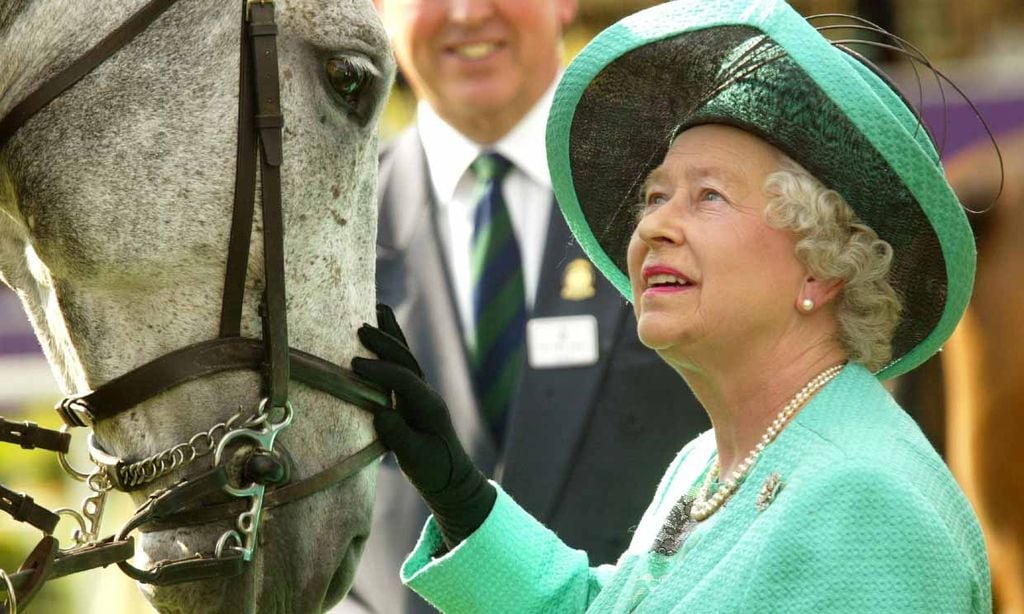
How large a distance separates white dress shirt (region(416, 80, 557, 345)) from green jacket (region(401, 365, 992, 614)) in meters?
1.39

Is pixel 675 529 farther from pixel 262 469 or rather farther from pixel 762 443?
pixel 262 469

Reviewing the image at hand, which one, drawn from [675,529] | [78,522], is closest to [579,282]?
[675,529]

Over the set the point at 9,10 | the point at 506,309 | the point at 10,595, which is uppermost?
the point at 9,10

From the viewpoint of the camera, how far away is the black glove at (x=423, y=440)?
255cm

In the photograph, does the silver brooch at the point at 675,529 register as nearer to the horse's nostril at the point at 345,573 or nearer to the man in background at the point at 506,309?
the horse's nostril at the point at 345,573

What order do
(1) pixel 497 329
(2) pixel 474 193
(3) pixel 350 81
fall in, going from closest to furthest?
(3) pixel 350 81, (1) pixel 497 329, (2) pixel 474 193

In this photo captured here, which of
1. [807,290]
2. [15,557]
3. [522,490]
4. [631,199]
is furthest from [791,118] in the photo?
[15,557]

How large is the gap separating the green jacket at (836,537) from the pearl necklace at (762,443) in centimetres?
3

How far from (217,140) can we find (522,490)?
1.44 meters

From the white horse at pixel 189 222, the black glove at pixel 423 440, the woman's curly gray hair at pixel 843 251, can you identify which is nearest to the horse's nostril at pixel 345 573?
the white horse at pixel 189 222

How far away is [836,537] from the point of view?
2.02 m

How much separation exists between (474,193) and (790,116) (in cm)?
A: 167

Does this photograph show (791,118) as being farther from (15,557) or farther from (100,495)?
(15,557)

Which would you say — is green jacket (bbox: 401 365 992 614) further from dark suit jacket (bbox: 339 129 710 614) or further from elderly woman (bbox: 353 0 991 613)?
dark suit jacket (bbox: 339 129 710 614)
